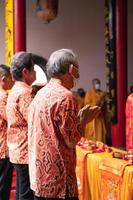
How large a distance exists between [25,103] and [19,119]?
0.32 ft

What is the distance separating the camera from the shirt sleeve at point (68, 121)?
184cm

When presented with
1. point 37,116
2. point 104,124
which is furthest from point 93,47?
point 37,116

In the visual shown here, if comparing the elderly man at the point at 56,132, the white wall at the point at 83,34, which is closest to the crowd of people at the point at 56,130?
the elderly man at the point at 56,132

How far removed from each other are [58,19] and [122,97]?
3203 millimetres

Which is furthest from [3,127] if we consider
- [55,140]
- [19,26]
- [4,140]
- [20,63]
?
[19,26]

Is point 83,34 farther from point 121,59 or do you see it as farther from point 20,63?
point 20,63

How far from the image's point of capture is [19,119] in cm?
245

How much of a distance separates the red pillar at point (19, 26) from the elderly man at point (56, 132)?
3018mm

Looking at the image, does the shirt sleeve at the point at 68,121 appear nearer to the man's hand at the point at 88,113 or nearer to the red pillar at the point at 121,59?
the man's hand at the point at 88,113

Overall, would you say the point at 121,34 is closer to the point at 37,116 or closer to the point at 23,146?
the point at 23,146

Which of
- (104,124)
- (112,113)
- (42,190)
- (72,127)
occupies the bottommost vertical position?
(104,124)

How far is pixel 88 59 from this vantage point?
8.68 m

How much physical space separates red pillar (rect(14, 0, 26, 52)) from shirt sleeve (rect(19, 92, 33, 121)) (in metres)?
2.51

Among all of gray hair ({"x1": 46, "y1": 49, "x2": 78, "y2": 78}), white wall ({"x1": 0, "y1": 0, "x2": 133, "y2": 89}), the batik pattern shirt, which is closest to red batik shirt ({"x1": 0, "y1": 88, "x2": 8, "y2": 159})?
gray hair ({"x1": 46, "y1": 49, "x2": 78, "y2": 78})
